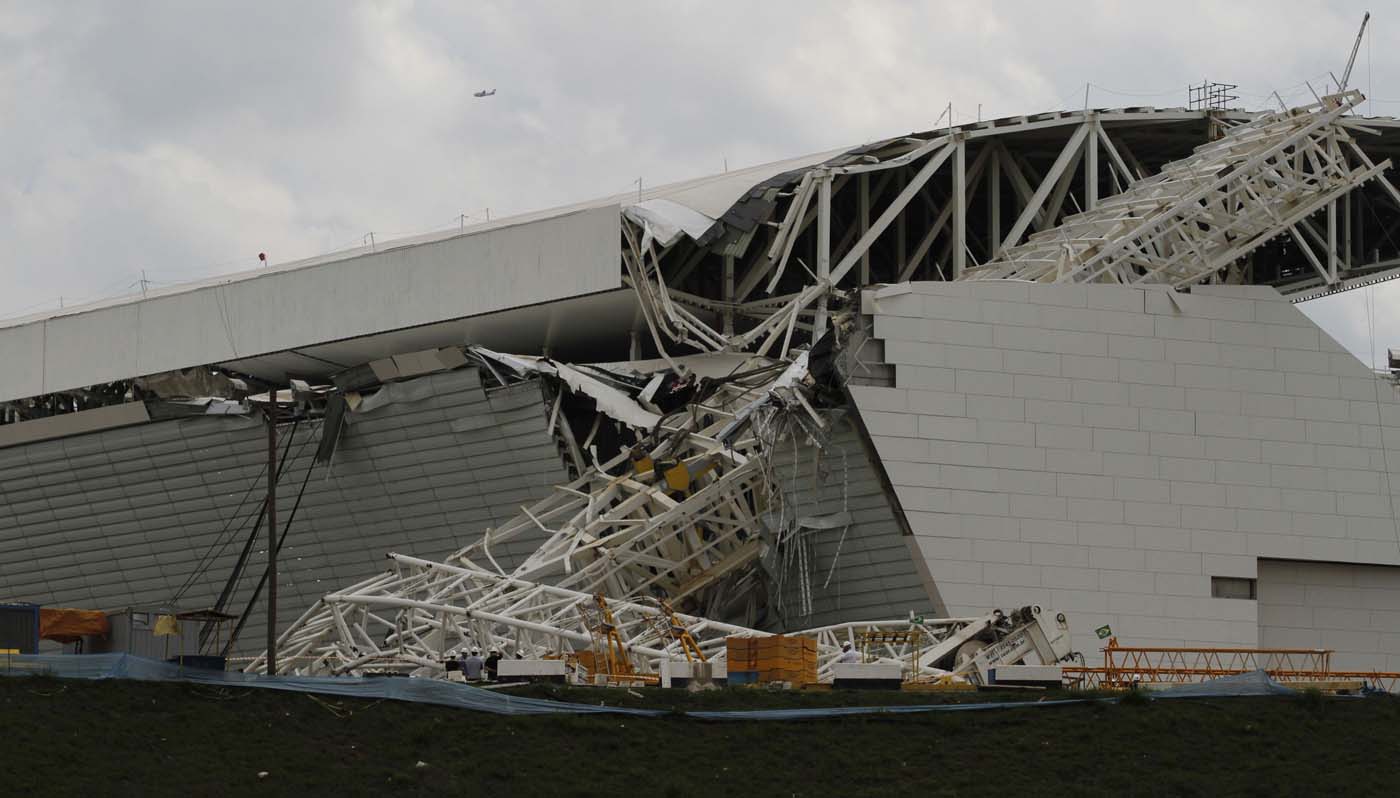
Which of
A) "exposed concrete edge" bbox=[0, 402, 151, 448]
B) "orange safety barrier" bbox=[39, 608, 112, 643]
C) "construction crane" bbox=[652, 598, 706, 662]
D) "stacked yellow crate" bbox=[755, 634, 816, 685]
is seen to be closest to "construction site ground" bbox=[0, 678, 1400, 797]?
"stacked yellow crate" bbox=[755, 634, 816, 685]

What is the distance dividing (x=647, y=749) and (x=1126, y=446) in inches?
926

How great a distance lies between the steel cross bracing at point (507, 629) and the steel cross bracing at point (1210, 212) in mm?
12503

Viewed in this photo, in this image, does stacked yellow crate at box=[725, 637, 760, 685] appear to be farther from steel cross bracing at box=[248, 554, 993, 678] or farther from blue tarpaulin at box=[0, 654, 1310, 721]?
blue tarpaulin at box=[0, 654, 1310, 721]

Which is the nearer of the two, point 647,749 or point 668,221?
point 647,749

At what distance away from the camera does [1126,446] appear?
62.9 m

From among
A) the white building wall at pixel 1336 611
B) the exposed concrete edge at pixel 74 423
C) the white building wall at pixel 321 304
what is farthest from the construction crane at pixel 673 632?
the exposed concrete edge at pixel 74 423

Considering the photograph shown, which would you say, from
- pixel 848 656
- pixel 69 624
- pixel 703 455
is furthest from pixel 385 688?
pixel 69 624

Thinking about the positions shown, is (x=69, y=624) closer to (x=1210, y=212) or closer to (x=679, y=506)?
(x=679, y=506)

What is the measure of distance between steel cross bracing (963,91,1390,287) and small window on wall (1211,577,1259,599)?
26.6 feet

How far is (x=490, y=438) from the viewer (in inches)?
2763

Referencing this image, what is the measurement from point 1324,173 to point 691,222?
18553mm

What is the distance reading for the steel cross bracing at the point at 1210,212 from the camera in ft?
214

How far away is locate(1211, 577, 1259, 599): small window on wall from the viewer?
63.1m

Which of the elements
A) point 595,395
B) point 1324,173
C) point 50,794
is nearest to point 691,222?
point 595,395
